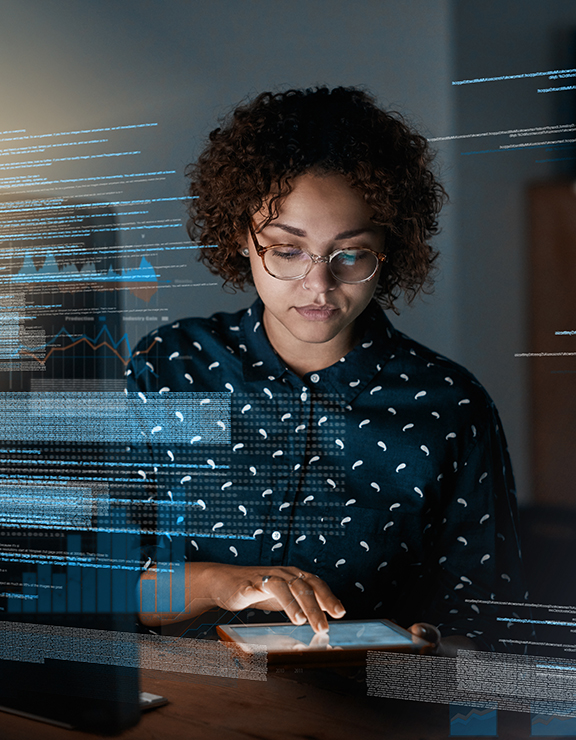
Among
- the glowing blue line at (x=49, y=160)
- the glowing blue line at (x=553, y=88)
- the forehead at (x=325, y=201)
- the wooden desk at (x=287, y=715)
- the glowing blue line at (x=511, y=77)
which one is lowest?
the wooden desk at (x=287, y=715)

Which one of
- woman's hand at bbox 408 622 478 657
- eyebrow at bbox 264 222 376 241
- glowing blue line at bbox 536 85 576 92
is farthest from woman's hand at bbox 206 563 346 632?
glowing blue line at bbox 536 85 576 92

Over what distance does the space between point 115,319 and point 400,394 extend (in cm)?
44

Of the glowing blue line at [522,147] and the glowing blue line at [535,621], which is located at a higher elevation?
the glowing blue line at [522,147]

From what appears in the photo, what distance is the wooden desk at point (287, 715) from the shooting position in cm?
85

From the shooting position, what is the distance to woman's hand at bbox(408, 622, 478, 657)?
0.85m

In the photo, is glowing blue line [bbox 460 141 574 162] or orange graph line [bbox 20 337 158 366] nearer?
glowing blue line [bbox 460 141 574 162]

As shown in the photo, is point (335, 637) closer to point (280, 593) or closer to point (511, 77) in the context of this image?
point (280, 593)

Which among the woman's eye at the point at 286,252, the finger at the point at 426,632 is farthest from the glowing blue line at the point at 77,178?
the finger at the point at 426,632

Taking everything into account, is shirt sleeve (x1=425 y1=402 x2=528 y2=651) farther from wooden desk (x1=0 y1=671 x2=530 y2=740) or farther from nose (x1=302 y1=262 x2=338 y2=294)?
nose (x1=302 y1=262 x2=338 y2=294)

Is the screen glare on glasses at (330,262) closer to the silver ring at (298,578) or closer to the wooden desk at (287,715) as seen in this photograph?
the silver ring at (298,578)

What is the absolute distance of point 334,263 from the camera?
0.85 metres

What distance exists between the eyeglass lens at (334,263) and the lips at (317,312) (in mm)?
45

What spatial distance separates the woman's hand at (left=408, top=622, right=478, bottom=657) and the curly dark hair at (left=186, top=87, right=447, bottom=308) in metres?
0.43

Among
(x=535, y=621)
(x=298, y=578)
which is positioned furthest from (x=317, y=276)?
(x=535, y=621)
